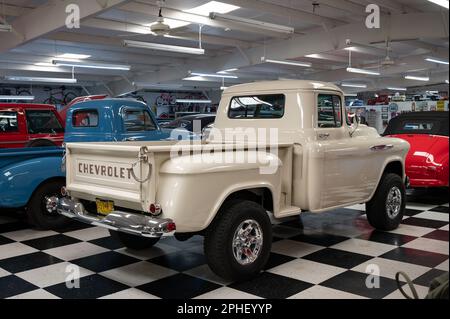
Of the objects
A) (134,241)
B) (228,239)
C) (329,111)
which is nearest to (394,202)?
(329,111)

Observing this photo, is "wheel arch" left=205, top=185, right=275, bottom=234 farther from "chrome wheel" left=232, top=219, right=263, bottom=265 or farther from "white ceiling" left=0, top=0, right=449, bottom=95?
"white ceiling" left=0, top=0, right=449, bottom=95

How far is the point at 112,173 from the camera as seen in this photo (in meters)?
3.69

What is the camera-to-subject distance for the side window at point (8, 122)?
7.73 metres

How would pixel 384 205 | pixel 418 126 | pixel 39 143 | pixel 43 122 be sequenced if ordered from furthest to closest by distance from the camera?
pixel 43 122 → pixel 39 143 → pixel 418 126 → pixel 384 205

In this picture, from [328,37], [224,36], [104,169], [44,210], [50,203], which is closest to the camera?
[104,169]

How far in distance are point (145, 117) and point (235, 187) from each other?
4296 mm

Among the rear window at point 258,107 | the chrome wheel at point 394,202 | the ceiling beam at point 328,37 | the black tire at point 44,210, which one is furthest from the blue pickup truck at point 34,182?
the ceiling beam at point 328,37

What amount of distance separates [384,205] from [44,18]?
863 centimetres

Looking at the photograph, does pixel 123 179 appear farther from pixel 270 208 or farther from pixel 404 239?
pixel 404 239

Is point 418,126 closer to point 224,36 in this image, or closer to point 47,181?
point 47,181

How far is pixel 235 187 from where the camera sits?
11.7ft

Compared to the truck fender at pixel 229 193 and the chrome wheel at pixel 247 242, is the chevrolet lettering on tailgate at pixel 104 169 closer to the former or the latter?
the truck fender at pixel 229 193

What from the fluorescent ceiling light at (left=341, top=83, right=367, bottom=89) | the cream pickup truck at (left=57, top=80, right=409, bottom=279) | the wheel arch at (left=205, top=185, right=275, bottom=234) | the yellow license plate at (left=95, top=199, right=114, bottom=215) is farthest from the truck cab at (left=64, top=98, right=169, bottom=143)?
the fluorescent ceiling light at (left=341, top=83, right=367, bottom=89)

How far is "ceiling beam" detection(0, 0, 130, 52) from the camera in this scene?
876 centimetres
